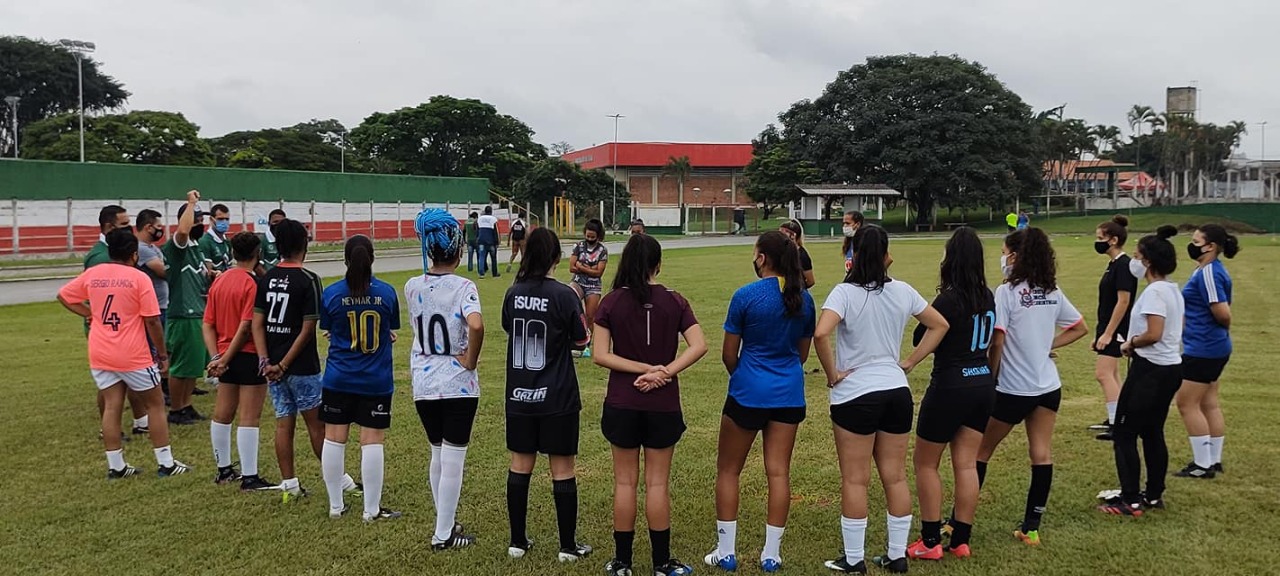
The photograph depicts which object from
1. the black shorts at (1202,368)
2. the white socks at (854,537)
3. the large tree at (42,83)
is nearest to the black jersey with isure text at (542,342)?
the white socks at (854,537)

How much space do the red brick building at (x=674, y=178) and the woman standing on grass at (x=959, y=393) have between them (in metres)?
74.7

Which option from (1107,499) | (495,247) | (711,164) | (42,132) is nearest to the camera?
(1107,499)

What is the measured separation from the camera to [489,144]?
226 feet

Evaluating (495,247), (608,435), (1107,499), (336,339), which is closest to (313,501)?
(336,339)

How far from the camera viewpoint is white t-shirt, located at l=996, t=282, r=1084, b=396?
5.10 metres

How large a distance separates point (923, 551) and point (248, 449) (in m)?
4.54

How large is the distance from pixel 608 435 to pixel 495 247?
61.3ft

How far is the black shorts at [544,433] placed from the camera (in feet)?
15.6

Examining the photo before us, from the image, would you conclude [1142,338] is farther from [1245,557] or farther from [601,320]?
[601,320]

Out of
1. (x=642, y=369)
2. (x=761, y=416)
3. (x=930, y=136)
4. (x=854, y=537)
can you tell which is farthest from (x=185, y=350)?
(x=930, y=136)

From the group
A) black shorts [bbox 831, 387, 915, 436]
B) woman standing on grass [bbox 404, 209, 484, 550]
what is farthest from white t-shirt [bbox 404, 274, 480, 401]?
black shorts [bbox 831, 387, 915, 436]

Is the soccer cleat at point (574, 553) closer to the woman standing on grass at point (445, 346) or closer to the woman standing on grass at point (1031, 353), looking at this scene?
the woman standing on grass at point (445, 346)

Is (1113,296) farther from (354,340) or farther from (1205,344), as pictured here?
(354,340)

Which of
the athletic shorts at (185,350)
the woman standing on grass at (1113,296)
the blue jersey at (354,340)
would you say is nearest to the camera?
the blue jersey at (354,340)
